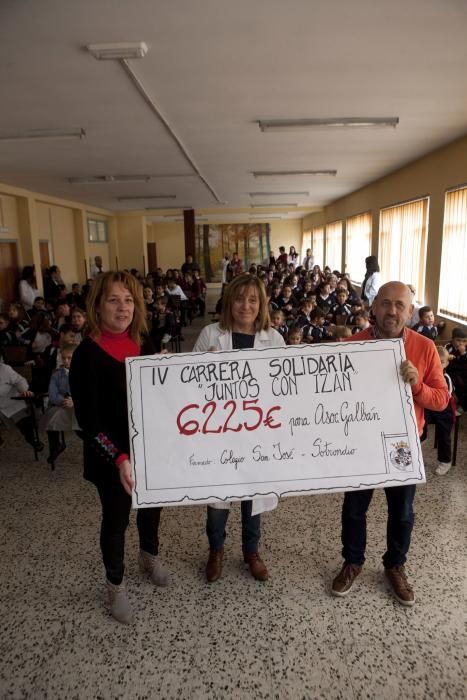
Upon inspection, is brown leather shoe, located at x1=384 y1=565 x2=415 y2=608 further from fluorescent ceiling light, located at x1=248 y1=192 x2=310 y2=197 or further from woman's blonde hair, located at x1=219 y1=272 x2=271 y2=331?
fluorescent ceiling light, located at x1=248 y1=192 x2=310 y2=197

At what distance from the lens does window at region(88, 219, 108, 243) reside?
1667cm

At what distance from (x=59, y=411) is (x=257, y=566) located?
6.84ft

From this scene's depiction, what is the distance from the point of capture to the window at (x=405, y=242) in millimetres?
8430

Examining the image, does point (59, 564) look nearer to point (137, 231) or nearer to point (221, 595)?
point (221, 595)

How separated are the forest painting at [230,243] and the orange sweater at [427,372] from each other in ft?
74.3

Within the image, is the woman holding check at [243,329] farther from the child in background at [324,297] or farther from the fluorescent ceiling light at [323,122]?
the child in background at [324,297]

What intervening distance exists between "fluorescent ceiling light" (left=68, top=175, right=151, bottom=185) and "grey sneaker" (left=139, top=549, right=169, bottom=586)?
28.0 ft

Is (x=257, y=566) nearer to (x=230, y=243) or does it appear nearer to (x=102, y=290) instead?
(x=102, y=290)

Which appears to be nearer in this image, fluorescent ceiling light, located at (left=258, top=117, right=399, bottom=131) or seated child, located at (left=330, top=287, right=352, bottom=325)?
→ fluorescent ceiling light, located at (left=258, top=117, right=399, bottom=131)

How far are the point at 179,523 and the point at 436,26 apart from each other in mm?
3667

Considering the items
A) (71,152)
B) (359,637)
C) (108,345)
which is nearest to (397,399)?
(359,637)

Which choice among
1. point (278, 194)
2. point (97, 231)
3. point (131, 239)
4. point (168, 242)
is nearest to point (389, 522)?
point (278, 194)

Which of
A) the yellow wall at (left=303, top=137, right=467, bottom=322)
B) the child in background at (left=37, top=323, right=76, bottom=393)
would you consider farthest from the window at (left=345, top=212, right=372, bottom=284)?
the child in background at (left=37, top=323, right=76, bottom=393)

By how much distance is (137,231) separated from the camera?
19328 millimetres
